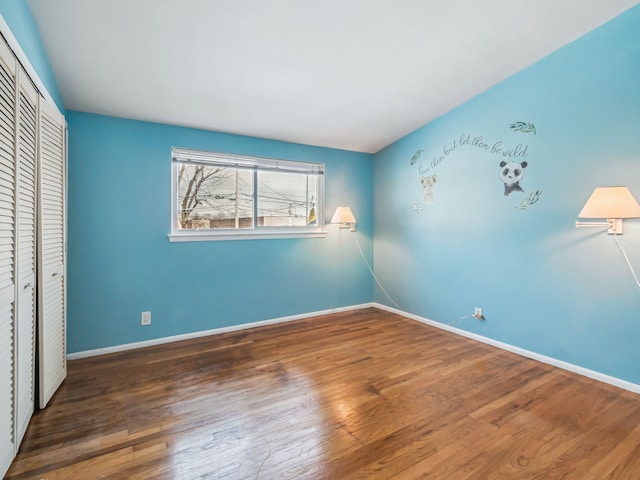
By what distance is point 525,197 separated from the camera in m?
2.73

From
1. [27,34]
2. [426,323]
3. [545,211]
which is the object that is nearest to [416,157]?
[545,211]

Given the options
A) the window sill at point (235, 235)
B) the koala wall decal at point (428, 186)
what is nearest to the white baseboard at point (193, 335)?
the window sill at point (235, 235)

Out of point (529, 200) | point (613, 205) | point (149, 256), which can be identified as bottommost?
point (149, 256)

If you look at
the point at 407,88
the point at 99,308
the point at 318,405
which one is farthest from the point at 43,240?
the point at 407,88

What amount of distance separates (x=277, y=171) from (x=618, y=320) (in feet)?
11.2

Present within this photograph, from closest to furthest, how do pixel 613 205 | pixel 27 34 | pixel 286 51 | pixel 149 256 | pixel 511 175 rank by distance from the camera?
pixel 27 34 < pixel 613 205 < pixel 286 51 < pixel 511 175 < pixel 149 256

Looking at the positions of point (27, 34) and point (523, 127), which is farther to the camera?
point (523, 127)

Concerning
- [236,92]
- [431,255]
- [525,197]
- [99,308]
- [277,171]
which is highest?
[236,92]

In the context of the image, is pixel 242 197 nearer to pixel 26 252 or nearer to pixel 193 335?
pixel 193 335

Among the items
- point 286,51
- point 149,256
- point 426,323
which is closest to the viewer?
point 286,51

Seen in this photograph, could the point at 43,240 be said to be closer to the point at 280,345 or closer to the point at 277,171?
the point at 280,345

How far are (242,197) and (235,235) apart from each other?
Result: 47 cm

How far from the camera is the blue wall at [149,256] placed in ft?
8.96

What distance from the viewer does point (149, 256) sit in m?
3.00
